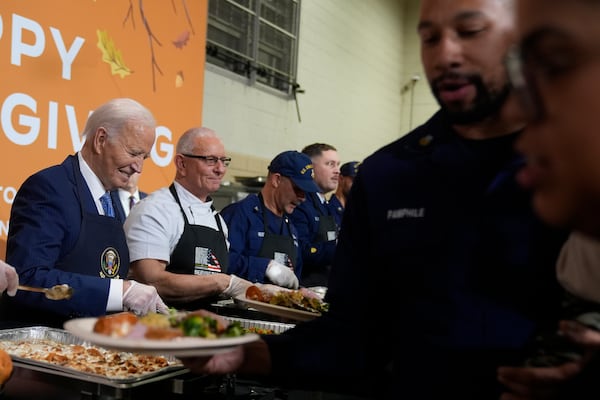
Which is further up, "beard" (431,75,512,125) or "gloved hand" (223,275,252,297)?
"beard" (431,75,512,125)

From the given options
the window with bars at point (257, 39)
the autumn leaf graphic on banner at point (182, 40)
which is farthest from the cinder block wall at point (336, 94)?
the autumn leaf graphic on banner at point (182, 40)

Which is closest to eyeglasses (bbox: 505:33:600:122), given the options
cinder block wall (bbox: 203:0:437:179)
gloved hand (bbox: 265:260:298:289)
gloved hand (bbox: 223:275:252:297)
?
gloved hand (bbox: 223:275:252:297)

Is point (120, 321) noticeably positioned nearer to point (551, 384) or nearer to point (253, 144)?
point (551, 384)

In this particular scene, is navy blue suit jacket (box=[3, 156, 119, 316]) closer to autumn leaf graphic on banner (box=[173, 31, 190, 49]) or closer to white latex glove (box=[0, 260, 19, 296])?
white latex glove (box=[0, 260, 19, 296])

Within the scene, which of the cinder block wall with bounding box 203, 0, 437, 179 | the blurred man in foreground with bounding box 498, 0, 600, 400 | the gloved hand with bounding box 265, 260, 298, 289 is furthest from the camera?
the cinder block wall with bounding box 203, 0, 437, 179

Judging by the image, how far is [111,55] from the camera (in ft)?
10.9

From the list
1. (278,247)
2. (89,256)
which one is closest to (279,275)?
(278,247)

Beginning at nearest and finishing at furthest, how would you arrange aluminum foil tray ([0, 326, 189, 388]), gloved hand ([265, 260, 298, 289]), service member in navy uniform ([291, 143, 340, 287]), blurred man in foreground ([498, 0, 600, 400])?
1. blurred man in foreground ([498, 0, 600, 400])
2. aluminum foil tray ([0, 326, 189, 388])
3. gloved hand ([265, 260, 298, 289])
4. service member in navy uniform ([291, 143, 340, 287])

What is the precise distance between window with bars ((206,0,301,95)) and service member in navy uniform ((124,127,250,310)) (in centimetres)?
243

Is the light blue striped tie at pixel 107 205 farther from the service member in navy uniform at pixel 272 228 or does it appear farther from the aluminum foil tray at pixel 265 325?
the service member in navy uniform at pixel 272 228

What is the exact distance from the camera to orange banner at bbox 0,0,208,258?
280 cm

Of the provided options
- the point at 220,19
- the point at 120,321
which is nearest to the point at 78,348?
the point at 120,321

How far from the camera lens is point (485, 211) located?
1.09m

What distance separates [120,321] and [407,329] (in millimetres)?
524
